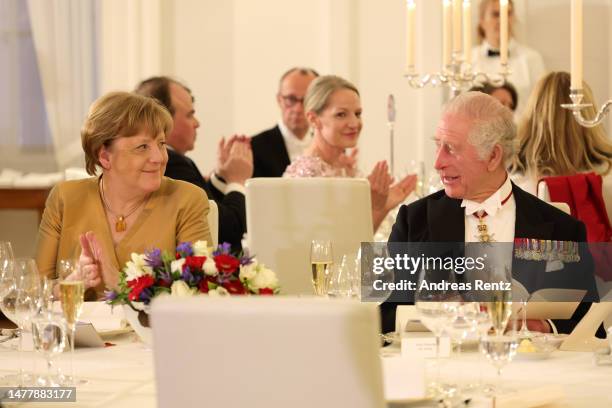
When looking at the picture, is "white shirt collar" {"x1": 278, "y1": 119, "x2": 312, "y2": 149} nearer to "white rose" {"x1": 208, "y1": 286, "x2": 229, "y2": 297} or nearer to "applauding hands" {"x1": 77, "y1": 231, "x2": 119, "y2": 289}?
"applauding hands" {"x1": 77, "y1": 231, "x2": 119, "y2": 289}

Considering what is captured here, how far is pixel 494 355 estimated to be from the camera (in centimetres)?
198

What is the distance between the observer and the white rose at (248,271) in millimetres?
2358

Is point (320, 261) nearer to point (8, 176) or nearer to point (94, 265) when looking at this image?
point (94, 265)

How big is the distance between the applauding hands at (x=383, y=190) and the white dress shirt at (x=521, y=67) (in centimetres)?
224

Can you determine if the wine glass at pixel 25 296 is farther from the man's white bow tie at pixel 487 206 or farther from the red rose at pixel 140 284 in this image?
the man's white bow tie at pixel 487 206

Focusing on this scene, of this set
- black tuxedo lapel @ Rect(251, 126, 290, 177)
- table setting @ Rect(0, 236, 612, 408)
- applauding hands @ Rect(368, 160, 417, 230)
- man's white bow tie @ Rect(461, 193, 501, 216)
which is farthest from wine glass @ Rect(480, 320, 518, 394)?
black tuxedo lapel @ Rect(251, 126, 290, 177)

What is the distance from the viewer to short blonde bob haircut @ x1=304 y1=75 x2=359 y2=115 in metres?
5.14

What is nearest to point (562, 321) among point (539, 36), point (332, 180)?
point (332, 180)

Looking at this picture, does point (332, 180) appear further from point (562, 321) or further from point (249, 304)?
point (249, 304)

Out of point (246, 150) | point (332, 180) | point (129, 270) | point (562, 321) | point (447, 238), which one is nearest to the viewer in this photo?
point (129, 270)

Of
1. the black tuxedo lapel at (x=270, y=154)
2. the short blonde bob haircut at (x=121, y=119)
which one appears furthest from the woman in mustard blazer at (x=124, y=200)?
the black tuxedo lapel at (x=270, y=154)

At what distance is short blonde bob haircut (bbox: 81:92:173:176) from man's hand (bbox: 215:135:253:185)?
4.66 ft

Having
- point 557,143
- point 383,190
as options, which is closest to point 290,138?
point 383,190

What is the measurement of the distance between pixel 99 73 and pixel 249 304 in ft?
18.9
